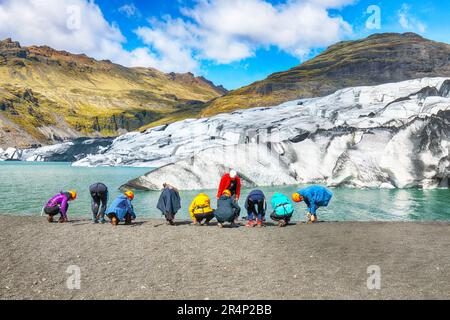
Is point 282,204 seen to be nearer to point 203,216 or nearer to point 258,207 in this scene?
point 258,207

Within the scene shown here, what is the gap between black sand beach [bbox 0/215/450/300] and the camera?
8.61m

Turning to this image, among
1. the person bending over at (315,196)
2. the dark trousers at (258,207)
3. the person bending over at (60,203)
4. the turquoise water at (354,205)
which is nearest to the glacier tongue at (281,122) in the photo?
the turquoise water at (354,205)

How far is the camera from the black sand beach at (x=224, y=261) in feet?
→ 28.2

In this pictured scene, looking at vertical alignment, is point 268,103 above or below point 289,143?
above

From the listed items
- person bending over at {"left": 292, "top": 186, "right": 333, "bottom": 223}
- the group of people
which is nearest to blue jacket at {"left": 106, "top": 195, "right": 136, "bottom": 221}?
the group of people

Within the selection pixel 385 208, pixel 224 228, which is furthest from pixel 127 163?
pixel 224 228

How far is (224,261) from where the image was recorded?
37.0ft

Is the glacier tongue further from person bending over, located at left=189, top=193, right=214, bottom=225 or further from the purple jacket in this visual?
the purple jacket

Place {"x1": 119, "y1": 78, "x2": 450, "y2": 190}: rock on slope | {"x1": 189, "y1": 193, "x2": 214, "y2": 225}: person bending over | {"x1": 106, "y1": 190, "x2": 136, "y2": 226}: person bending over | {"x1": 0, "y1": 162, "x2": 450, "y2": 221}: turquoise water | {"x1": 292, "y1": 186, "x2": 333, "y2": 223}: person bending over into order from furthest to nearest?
{"x1": 119, "y1": 78, "x2": 450, "y2": 190}: rock on slope → {"x1": 0, "y1": 162, "x2": 450, "y2": 221}: turquoise water → {"x1": 189, "y1": 193, "x2": 214, "y2": 225}: person bending over → {"x1": 106, "y1": 190, "x2": 136, "y2": 226}: person bending over → {"x1": 292, "y1": 186, "x2": 333, "y2": 223}: person bending over

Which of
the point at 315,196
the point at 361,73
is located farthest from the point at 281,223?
the point at 361,73

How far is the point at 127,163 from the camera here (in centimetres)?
11775

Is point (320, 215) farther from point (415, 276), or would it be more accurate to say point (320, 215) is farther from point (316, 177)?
point (316, 177)
